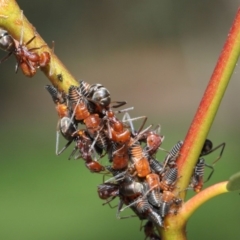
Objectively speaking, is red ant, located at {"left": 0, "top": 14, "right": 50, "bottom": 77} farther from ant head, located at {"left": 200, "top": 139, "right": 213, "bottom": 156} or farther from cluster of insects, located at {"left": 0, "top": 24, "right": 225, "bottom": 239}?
ant head, located at {"left": 200, "top": 139, "right": 213, "bottom": 156}

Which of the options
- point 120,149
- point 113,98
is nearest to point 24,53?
point 120,149

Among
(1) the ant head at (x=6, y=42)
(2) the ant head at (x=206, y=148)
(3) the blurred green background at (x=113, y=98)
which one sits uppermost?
(3) the blurred green background at (x=113, y=98)

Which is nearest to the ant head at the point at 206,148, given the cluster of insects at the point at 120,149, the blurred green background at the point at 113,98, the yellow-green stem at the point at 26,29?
the cluster of insects at the point at 120,149

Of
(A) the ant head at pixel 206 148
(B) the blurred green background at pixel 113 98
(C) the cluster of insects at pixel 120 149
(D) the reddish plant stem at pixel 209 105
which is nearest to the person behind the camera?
(D) the reddish plant stem at pixel 209 105

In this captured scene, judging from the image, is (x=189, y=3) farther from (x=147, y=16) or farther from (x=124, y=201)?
(x=124, y=201)

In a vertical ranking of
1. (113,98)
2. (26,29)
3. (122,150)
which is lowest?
(122,150)

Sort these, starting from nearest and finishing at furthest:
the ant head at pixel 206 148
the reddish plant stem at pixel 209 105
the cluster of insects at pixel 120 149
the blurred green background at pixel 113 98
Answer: the reddish plant stem at pixel 209 105 < the cluster of insects at pixel 120 149 < the ant head at pixel 206 148 < the blurred green background at pixel 113 98

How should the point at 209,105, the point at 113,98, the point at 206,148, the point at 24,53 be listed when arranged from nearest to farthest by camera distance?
the point at 209,105, the point at 24,53, the point at 206,148, the point at 113,98

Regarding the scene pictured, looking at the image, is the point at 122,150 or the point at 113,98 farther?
the point at 113,98

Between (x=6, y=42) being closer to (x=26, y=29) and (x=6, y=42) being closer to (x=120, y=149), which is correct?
(x=26, y=29)

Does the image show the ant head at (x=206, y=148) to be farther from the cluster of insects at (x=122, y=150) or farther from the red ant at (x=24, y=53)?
the red ant at (x=24, y=53)
